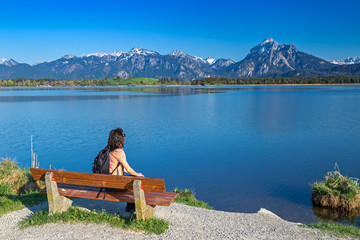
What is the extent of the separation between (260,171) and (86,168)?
968 cm

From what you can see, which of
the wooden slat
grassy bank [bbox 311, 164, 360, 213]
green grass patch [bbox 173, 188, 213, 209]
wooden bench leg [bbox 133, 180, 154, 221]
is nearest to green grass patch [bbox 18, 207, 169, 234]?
wooden bench leg [bbox 133, 180, 154, 221]

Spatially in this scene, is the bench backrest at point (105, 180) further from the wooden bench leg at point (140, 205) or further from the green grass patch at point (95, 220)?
the green grass patch at point (95, 220)

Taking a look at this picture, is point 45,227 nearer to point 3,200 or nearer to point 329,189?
point 3,200

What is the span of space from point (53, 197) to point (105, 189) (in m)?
1.29

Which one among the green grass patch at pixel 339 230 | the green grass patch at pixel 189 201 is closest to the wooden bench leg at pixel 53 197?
the green grass patch at pixel 189 201

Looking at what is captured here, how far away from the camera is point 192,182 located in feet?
48.3

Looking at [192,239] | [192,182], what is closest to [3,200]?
[192,239]

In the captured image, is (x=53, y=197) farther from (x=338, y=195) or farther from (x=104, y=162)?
Answer: (x=338, y=195)

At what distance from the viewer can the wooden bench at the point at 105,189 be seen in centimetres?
715

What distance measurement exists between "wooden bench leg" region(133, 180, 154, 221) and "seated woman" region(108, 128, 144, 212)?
A: 88cm

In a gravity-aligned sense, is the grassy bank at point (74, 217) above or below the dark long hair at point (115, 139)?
below

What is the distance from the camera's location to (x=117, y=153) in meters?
8.09

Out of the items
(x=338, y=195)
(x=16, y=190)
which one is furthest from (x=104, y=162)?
(x=338, y=195)

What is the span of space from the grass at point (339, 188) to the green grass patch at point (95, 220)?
7.10 metres
